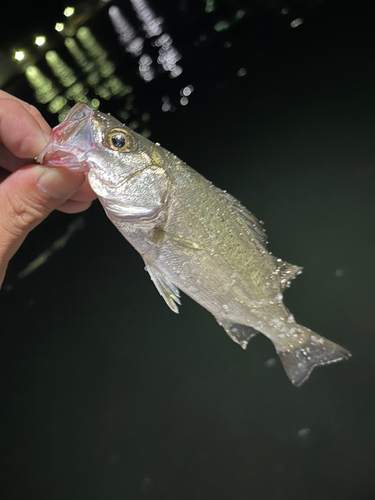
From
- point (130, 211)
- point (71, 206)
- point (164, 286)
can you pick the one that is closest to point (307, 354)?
point (164, 286)

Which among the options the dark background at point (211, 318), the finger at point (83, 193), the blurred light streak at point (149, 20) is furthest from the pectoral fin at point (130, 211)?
the blurred light streak at point (149, 20)

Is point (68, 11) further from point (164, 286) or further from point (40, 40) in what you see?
point (164, 286)

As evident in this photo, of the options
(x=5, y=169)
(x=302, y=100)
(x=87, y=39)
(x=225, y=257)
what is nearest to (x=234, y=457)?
(x=225, y=257)

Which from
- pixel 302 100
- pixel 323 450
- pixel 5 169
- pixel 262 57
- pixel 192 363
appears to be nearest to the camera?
pixel 5 169

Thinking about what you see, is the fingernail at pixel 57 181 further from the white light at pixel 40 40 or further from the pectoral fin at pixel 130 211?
the white light at pixel 40 40

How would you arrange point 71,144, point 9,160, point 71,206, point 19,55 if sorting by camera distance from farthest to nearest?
1. point 19,55
2. point 71,206
3. point 9,160
4. point 71,144

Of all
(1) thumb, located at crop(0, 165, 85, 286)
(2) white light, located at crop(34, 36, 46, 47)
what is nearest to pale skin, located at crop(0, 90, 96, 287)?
(1) thumb, located at crop(0, 165, 85, 286)

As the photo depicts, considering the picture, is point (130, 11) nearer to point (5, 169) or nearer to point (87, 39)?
point (87, 39)
